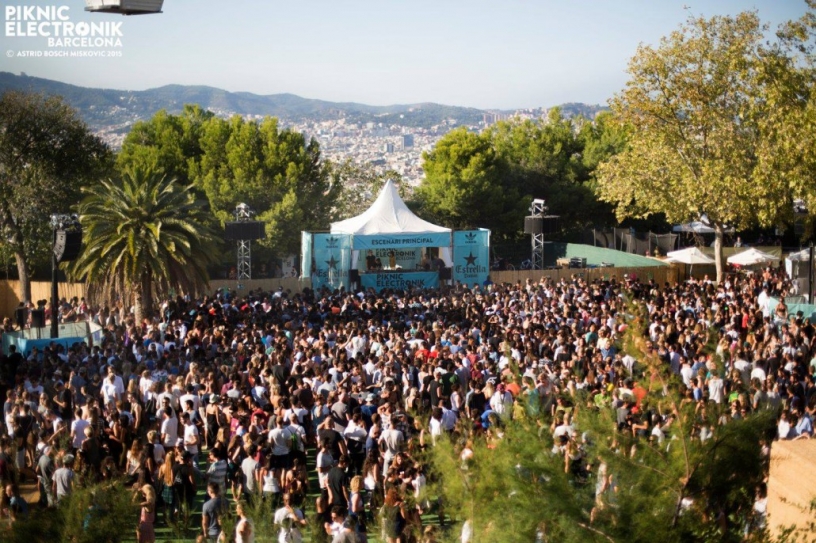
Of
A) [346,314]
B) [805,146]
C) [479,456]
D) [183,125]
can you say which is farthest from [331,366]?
[183,125]

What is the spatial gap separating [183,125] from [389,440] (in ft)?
124

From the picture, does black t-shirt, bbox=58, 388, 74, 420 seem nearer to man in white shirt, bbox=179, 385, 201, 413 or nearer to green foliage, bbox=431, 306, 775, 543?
man in white shirt, bbox=179, 385, 201, 413

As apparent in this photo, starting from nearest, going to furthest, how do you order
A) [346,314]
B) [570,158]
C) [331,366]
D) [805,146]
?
[331,366], [346,314], [805,146], [570,158]

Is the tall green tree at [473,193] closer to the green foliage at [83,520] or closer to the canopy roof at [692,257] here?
the canopy roof at [692,257]

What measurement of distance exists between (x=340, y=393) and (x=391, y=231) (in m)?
20.2

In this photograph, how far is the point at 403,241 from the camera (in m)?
33.3

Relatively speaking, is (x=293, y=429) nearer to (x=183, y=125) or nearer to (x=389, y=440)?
(x=389, y=440)

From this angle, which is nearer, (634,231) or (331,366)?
(331,366)

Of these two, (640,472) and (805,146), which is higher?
(805,146)

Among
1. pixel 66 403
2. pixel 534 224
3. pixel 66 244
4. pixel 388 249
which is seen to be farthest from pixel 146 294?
pixel 534 224

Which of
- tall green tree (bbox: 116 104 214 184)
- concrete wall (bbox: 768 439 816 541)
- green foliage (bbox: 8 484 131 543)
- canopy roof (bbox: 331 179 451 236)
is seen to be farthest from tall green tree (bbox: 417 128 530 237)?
green foliage (bbox: 8 484 131 543)

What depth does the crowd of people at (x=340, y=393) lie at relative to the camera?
972 centimetres

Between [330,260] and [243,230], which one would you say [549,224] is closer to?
[330,260]

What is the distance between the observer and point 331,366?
16.5 m
